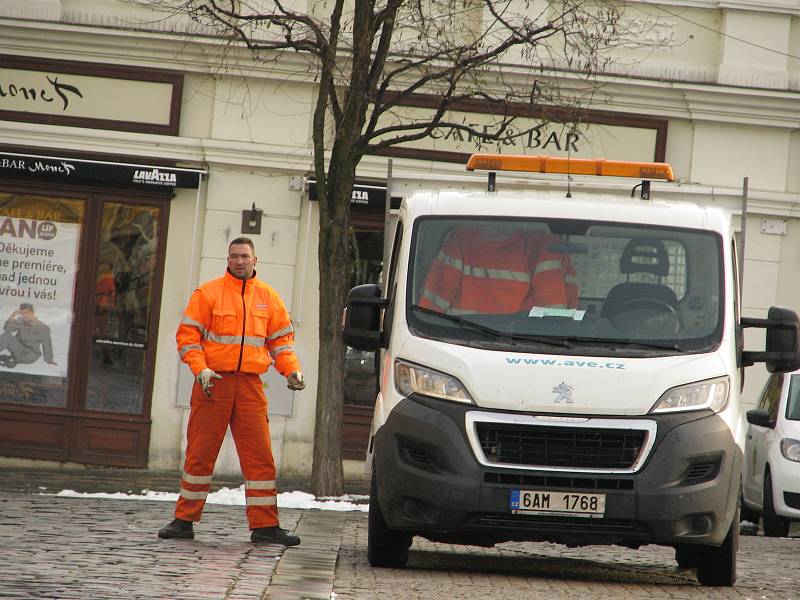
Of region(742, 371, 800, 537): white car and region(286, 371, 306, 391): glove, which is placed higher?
region(286, 371, 306, 391): glove

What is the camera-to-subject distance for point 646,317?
27.8 feet

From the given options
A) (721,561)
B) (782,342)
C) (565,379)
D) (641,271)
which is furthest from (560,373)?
(721,561)

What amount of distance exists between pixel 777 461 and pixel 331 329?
165 inches

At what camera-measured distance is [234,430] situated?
9.23 meters

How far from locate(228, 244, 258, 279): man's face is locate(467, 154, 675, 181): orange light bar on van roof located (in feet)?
4.91

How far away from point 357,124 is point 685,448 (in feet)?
22.4

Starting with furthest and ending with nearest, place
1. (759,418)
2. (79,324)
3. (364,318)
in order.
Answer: (79,324) < (759,418) < (364,318)

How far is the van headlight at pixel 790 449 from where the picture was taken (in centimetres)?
1381

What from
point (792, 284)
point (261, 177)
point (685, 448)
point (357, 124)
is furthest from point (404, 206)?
point (792, 284)

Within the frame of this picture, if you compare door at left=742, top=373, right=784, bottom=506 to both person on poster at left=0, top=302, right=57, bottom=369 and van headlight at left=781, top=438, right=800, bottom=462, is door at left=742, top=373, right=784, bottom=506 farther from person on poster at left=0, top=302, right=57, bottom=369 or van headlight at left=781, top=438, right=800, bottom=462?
person on poster at left=0, top=302, right=57, bottom=369

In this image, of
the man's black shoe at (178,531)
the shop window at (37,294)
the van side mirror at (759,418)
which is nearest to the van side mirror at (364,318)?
the man's black shoe at (178,531)

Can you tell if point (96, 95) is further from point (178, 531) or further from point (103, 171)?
point (178, 531)

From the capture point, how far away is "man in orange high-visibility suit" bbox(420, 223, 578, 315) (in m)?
8.51

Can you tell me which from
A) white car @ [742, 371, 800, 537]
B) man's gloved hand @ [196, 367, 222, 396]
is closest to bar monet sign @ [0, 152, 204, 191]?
white car @ [742, 371, 800, 537]
